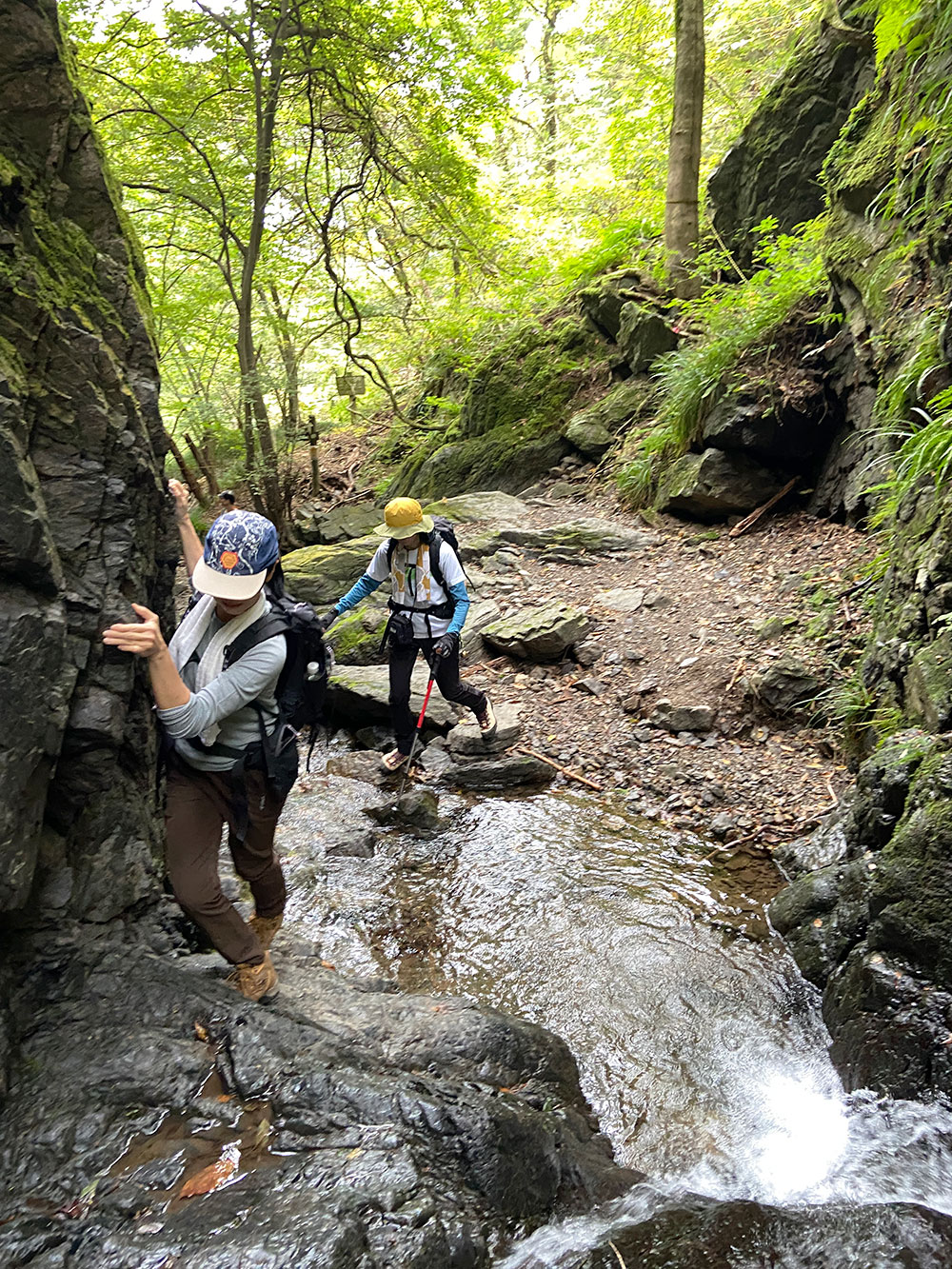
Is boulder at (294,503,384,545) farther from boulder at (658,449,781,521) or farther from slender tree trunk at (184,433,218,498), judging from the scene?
boulder at (658,449,781,521)

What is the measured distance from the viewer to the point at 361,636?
908cm

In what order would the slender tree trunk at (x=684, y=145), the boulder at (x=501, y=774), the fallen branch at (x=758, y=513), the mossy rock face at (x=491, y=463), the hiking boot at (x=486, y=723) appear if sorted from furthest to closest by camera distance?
1. the mossy rock face at (x=491, y=463)
2. the slender tree trunk at (x=684, y=145)
3. the fallen branch at (x=758, y=513)
4. the hiking boot at (x=486, y=723)
5. the boulder at (x=501, y=774)

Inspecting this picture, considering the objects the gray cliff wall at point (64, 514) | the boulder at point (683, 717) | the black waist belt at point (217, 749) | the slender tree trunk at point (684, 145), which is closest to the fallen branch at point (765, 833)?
the boulder at point (683, 717)

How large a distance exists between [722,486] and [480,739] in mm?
4984

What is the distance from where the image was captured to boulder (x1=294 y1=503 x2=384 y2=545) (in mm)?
14297

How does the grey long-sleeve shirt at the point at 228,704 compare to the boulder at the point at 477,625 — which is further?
the boulder at the point at 477,625

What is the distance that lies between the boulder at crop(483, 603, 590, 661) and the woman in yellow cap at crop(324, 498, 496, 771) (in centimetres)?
182

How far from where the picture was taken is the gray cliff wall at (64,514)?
2.61m

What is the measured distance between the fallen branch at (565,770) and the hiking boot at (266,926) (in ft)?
11.2

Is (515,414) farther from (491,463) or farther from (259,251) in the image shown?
(259,251)

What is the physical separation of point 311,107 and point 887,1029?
39.7 feet

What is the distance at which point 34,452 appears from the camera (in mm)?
3010

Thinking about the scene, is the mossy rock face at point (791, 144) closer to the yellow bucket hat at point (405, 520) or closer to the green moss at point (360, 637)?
the yellow bucket hat at point (405, 520)

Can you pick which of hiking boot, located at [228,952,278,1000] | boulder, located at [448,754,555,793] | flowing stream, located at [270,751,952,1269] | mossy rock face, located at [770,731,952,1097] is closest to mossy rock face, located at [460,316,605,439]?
boulder, located at [448,754,555,793]
